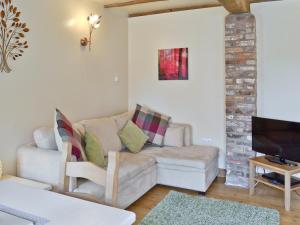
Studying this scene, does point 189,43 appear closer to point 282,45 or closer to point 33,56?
point 282,45

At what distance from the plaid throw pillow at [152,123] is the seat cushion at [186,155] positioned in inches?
7.4

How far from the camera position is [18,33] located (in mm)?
2859

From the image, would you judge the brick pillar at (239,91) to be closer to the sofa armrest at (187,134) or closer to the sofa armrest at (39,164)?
the sofa armrest at (187,134)

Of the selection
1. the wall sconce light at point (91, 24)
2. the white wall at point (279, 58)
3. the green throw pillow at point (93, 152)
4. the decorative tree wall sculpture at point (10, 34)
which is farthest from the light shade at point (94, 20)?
the white wall at point (279, 58)

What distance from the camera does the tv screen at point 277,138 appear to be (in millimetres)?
3211

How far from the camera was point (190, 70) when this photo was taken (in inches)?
171

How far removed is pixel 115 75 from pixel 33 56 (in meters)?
1.58

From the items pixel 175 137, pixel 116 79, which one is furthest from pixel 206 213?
pixel 116 79

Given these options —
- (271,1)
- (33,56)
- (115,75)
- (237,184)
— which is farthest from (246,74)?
(33,56)

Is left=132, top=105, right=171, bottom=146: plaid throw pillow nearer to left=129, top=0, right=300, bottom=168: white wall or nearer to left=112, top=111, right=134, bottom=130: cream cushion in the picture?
left=112, top=111, right=134, bottom=130: cream cushion

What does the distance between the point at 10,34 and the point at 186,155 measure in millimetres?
2378

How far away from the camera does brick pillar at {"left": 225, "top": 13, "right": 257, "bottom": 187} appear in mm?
3643

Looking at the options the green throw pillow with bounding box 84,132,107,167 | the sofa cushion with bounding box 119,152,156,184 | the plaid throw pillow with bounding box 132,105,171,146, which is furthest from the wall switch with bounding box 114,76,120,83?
the green throw pillow with bounding box 84,132,107,167

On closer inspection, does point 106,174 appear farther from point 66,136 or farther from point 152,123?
point 152,123
